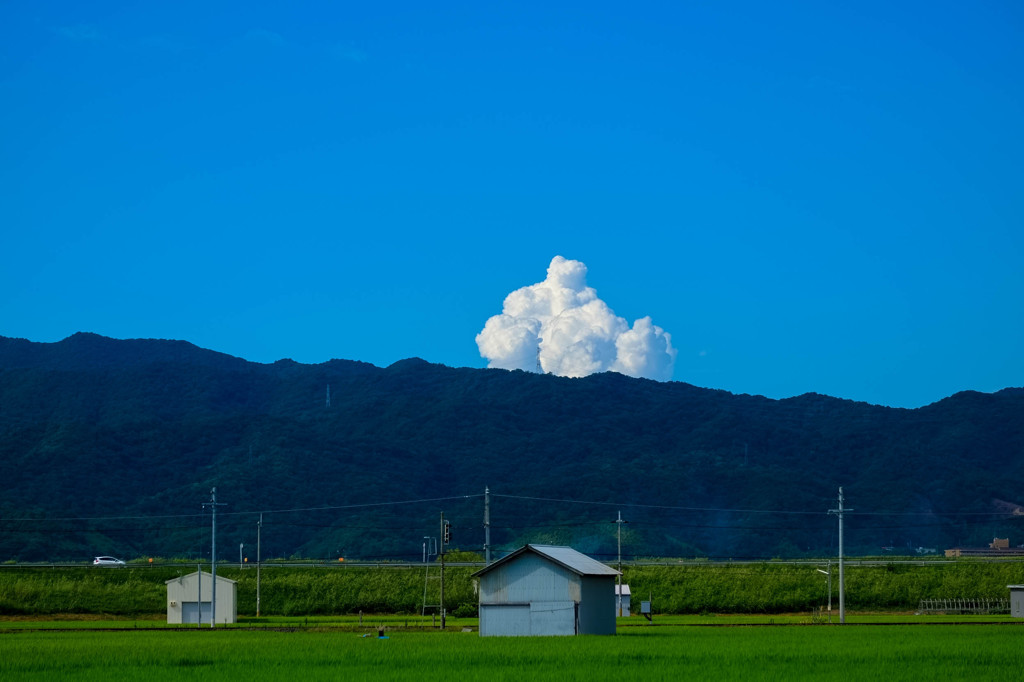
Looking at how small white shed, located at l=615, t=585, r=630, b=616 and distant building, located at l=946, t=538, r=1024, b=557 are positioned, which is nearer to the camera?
small white shed, located at l=615, t=585, r=630, b=616

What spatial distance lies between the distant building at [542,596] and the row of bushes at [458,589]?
30.1 meters

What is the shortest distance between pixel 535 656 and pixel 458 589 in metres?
52.3

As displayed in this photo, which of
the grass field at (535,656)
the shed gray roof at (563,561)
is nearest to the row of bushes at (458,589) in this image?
the shed gray roof at (563,561)

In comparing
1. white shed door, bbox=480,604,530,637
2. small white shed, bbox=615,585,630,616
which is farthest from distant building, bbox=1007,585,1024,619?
white shed door, bbox=480,604,530,637

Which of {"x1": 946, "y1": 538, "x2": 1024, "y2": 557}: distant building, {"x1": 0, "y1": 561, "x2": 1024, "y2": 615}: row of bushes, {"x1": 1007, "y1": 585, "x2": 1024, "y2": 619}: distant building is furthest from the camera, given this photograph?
{"x1": 946, "y1": 538, "x2": 1024, "y2": 557}: distant building

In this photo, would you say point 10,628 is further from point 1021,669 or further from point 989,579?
point 989,579

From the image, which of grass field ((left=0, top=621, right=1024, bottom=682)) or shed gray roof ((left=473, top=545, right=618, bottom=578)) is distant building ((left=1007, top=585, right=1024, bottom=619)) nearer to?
grass field ((left=0, top=621, right=1024, bottom=682))

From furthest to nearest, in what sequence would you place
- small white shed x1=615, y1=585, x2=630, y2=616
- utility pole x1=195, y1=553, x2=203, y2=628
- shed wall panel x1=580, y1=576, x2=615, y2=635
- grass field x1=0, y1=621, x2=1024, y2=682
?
small white shed x1=615, y1=585, x2=630, y2=616
utility pole x1=195, y1=553, x2=203, y2=628
shed wall panel x1=580, y1=576, x2=615, y2=635
grass field x1=0, y1=621, x2=1024, y2=682

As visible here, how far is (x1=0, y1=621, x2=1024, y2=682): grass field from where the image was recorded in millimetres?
36844

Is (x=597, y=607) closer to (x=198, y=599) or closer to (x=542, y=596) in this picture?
(x=542, y=596)

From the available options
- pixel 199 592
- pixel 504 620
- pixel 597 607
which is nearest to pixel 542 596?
pixel 504 620

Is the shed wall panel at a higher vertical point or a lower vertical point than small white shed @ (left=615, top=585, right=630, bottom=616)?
higher

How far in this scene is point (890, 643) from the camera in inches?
1891

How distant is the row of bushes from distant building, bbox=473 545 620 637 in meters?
30.1
